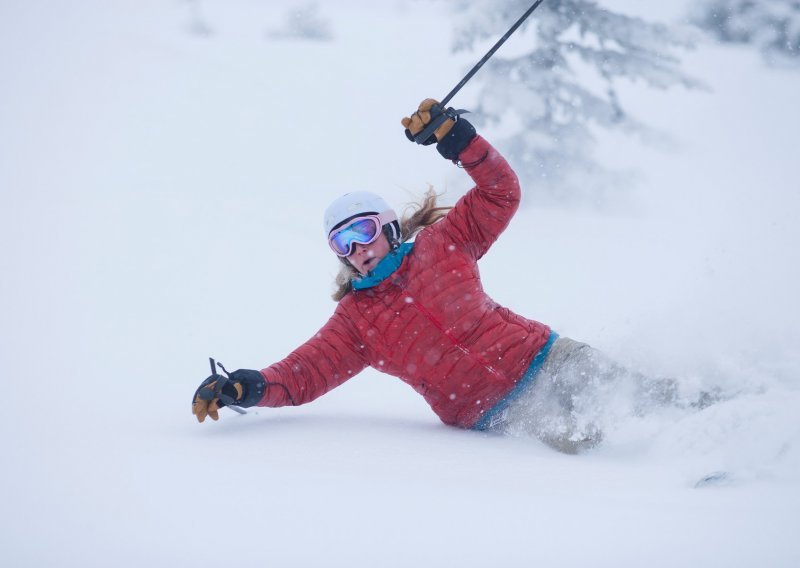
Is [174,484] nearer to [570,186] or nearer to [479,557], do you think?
[479,557]

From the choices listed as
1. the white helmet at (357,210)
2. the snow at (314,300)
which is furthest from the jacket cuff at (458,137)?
the snow at (314,300)

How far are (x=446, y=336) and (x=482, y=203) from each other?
0.70 meters

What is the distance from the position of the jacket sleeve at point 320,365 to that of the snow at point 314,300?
0.17m

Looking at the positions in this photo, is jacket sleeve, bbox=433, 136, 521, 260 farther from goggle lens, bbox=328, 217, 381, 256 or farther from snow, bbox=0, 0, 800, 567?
snow, bbox=0, 0, 800, 567

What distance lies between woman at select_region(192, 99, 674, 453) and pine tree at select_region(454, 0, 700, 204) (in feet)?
29.7

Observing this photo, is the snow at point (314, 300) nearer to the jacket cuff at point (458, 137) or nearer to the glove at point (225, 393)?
the glove at point (225, 393)

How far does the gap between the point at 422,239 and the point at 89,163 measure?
935 centimetres

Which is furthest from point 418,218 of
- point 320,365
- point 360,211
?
point 320,365

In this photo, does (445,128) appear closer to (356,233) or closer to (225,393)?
(356,233)

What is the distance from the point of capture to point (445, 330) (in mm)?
3225

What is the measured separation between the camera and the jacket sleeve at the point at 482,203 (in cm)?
318

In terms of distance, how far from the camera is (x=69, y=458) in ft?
8.36

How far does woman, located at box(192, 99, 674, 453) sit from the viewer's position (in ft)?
10.4

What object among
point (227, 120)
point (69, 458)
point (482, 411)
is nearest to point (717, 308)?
point (482, 411)
